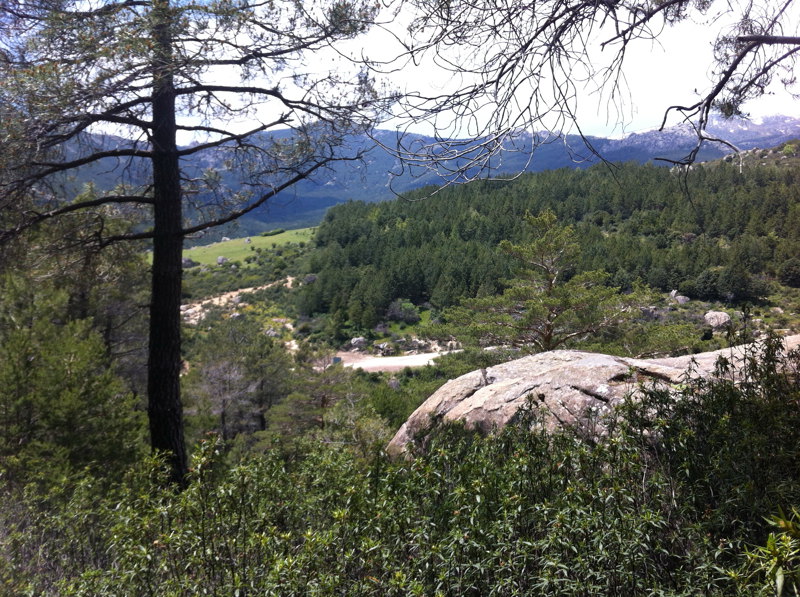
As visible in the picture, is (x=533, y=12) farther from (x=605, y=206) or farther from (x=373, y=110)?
(x=605, y=206)

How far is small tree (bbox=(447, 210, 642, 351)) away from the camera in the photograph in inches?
489

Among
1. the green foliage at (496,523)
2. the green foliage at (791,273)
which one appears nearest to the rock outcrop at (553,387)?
the green foliage at (496,523)

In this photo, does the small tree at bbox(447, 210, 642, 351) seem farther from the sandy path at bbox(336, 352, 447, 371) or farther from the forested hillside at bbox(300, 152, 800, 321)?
the forested hillside at bbox(300, 152, 800, 321)

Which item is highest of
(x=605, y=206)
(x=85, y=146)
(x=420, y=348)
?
(x=85, y=146)

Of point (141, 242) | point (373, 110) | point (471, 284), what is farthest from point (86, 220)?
point (471, 284)

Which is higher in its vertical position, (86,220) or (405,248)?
(86,220)

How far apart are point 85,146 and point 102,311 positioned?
29.0 feet

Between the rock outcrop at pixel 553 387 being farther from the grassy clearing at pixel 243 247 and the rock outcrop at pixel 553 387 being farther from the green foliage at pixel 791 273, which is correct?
the grassy clearing at pixel 243 247

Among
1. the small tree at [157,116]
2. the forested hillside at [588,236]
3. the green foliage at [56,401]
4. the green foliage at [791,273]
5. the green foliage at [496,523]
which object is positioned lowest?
the green foliage at [791,273]

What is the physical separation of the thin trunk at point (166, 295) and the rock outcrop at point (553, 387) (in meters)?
2.15

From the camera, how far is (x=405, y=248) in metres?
68.6

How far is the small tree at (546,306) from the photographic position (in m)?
12.4

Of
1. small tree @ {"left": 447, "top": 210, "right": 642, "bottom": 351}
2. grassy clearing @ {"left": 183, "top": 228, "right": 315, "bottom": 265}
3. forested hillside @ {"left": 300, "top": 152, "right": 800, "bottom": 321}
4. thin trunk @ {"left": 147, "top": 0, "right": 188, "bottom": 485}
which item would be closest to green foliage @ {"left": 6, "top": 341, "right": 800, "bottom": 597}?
thin trunk @ {"left": 147, "top": 0, "right": 188, "bottom": 485}

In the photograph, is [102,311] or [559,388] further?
[102,311]
